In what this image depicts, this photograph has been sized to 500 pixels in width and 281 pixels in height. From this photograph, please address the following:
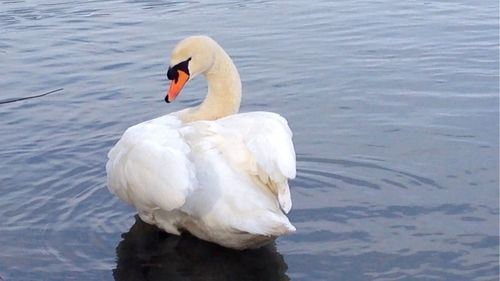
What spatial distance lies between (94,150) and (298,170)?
5.16ft

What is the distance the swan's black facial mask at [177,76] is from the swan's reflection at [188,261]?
955 millimetres

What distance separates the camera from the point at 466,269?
5.14 m

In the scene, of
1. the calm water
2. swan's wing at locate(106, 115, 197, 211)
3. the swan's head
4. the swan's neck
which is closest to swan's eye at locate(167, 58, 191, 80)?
the swan's head

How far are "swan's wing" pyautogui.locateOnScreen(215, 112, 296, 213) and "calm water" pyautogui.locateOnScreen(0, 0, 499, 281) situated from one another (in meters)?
0.48

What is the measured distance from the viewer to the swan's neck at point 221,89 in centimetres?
631

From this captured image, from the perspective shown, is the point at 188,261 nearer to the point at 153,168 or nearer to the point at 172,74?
the point at 153,168

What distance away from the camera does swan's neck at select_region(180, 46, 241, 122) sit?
20.7ft

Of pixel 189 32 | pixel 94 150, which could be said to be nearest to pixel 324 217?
pixel 94 150

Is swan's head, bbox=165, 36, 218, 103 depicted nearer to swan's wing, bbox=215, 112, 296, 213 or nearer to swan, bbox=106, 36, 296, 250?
swan, bbox=106, 36, 296, 250

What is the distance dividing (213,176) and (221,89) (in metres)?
1.32

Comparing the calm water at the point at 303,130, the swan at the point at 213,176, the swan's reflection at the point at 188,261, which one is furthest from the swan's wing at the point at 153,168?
the calm water at the point at 303,130

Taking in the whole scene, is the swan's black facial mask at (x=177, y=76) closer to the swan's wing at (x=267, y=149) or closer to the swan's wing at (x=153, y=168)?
the swan's wing at (x=153, y=168)

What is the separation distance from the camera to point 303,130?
7.54 m

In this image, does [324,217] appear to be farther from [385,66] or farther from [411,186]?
[385,66]
